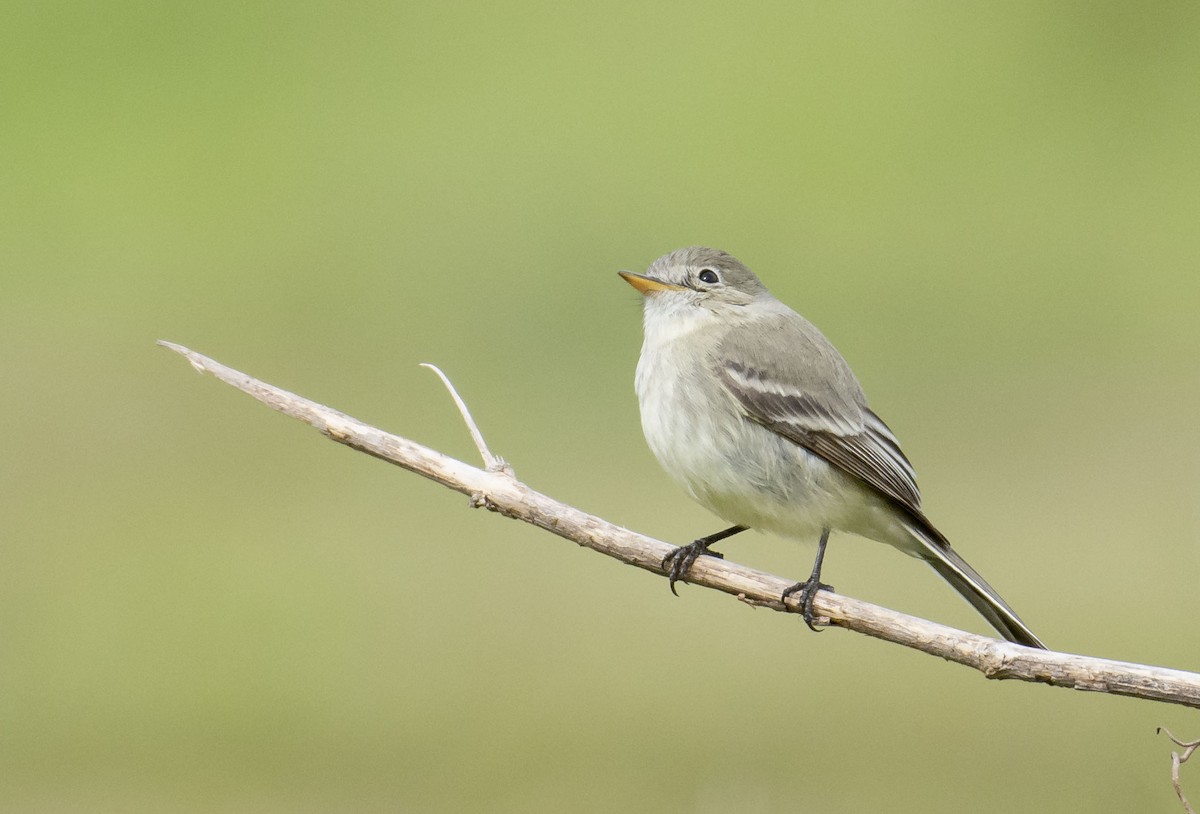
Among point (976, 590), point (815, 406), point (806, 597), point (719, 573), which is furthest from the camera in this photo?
point (815, 406)

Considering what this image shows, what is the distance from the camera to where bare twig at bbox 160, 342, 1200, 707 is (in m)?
3.40

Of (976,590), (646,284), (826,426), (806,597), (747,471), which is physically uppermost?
(646,284)

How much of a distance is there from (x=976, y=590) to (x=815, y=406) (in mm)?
791

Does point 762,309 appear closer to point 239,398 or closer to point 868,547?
point 868,547

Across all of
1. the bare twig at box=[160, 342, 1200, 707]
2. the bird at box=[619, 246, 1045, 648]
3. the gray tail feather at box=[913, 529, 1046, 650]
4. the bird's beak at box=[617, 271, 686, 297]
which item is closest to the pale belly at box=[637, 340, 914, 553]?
the bird at box=[619, 246, 1045, 648]

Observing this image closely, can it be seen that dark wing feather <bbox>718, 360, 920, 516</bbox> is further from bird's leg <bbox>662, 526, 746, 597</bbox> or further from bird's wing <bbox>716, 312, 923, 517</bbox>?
bird's leg <bbox>662, 526, 746, 597</bbox>

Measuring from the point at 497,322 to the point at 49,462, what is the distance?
3.89m

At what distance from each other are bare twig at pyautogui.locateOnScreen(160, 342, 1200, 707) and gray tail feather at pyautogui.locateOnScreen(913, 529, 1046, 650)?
36 centimetres

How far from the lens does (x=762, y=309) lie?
209 inches

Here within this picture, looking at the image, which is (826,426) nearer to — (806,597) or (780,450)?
(780,450)

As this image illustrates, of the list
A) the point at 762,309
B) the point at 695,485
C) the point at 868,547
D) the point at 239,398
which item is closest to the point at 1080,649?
the point at 868,547

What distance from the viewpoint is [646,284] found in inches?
201

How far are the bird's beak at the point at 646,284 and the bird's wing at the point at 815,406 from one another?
1.18 ft

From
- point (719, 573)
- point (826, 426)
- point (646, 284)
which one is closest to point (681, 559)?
point (719, 573)
